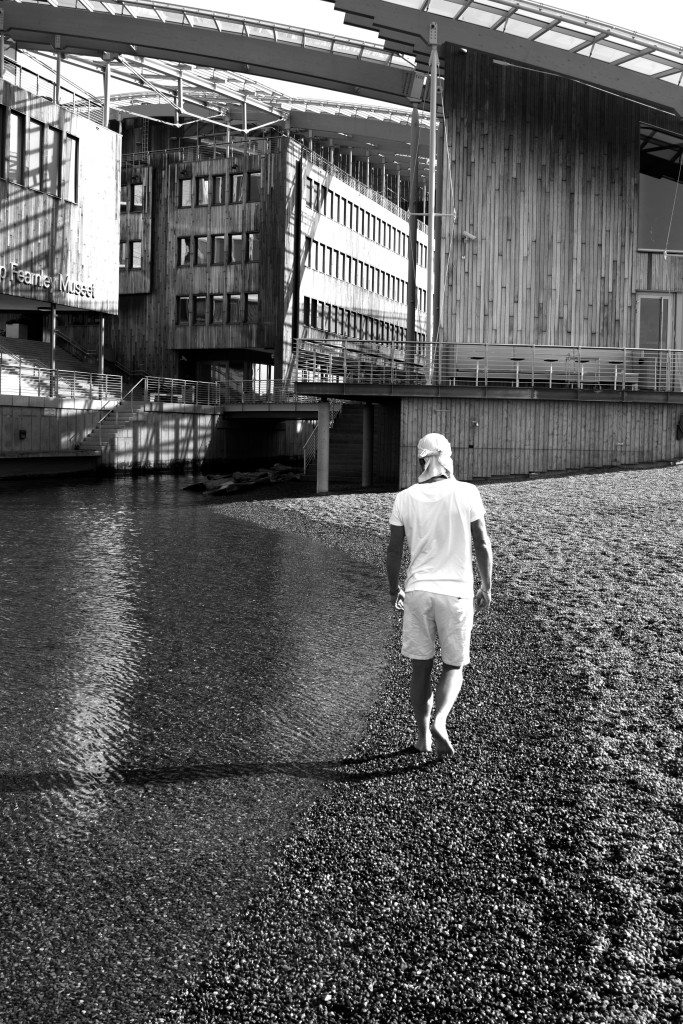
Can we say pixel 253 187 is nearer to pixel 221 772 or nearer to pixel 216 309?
pixel 216 309

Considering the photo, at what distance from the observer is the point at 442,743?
22.2 feet

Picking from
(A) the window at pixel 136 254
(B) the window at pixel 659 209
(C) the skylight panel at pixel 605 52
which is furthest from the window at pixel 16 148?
(B) the window at pixel 659 209

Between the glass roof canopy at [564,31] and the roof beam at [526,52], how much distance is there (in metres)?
0.10

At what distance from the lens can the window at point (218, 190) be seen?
54.2 meters

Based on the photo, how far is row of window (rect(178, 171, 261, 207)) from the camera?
53.6m

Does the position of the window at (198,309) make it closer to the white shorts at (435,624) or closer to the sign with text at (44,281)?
the sign with text at (44,281)

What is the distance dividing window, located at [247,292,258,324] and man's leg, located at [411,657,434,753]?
48.4 m

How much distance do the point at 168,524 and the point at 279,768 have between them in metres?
15.6

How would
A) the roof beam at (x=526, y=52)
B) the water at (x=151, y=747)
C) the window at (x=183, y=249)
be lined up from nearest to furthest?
the water at (x=151, y=747), the roof beam at (x=526, y=52), the window at (x=183, y=249)

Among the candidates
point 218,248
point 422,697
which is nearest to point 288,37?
point 218,248

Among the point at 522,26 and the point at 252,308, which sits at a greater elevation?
the point at 522,26

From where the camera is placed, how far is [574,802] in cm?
599

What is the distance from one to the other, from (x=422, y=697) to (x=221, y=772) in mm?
1330

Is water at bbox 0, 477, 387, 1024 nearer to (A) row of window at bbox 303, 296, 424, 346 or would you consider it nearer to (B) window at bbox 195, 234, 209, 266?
(A) row of window at bbox 303, 296, 424, 346
